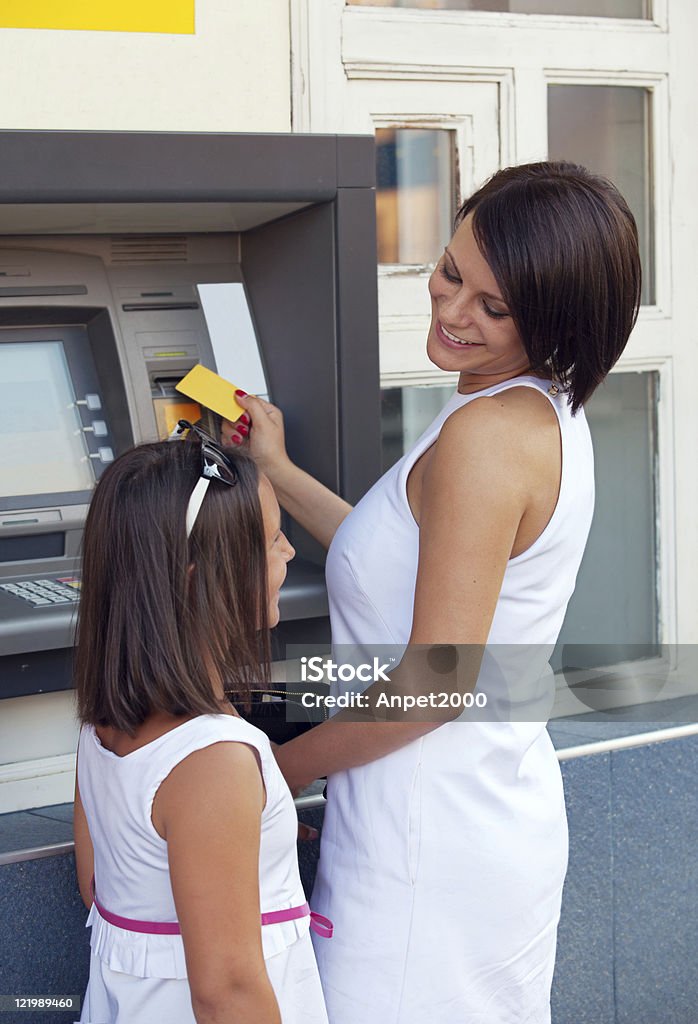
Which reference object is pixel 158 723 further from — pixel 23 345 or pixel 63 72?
pixel 63 72

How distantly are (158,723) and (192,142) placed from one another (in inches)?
40.1

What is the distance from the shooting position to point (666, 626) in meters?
3.36

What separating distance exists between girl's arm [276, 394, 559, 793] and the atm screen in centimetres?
101

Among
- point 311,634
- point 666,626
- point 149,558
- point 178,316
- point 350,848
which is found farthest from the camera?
point 666,626

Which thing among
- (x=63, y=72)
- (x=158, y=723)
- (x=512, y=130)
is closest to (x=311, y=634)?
(x=158, y=723)

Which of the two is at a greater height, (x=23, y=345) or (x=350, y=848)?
(x=23, y=345)

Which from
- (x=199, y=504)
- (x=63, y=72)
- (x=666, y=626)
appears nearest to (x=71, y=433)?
(x=63, y=72)

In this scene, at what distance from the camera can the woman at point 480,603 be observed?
1484 millimetres

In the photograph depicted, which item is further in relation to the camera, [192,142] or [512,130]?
[512,130]

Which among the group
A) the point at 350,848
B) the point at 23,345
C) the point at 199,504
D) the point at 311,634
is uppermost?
the point at 23,345

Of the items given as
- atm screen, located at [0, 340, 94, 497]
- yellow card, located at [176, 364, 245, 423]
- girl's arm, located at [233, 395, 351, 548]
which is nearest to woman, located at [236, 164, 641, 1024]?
girl's arm, located at [233, 395, 351, 548]

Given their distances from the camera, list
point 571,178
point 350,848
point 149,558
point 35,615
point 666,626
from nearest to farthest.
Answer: point 149,558 < point 571,178 < point 350,848 < point 35,615 < point 666,626

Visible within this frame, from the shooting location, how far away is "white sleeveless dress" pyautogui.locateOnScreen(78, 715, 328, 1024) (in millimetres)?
1360
